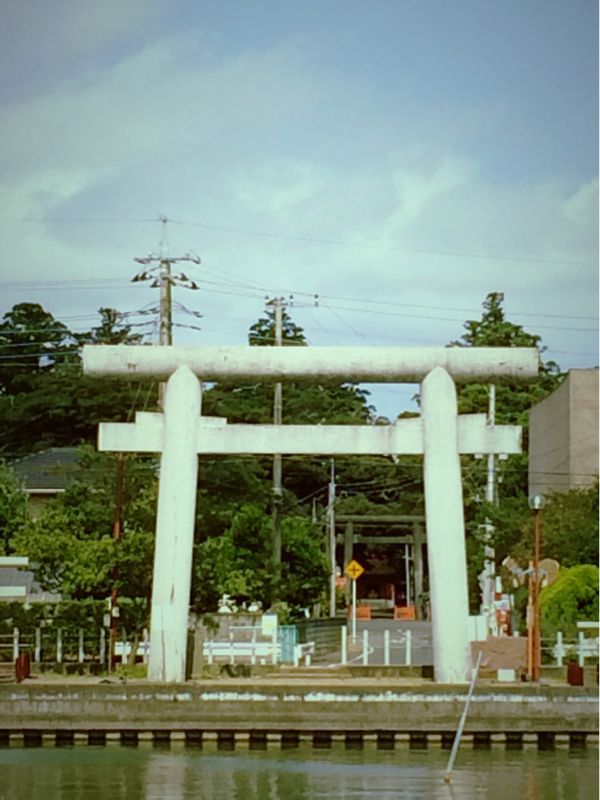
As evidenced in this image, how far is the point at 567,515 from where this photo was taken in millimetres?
48219

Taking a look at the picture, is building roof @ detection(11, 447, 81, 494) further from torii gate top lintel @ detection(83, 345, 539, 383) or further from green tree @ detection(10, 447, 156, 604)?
torii gate top lintel @ detection(83, 345, 539, 383)

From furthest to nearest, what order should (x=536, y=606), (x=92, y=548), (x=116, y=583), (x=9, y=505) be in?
(x=9, y=505) → (x=116, y=583) → (x=92, y=548) → (x=536, y=606)

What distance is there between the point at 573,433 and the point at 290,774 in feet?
102

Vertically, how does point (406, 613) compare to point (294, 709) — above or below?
above

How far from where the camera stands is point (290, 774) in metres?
27.9

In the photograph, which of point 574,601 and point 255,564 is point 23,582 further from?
point 574,601

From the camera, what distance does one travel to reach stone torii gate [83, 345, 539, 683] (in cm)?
3288

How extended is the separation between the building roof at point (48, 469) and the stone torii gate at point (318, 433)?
90.9 ft

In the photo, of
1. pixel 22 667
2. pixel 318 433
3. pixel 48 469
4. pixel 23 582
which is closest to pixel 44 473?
pixel 48 469

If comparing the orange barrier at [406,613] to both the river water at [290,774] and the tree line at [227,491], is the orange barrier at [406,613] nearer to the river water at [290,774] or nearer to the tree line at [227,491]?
the tree line at [227,491]

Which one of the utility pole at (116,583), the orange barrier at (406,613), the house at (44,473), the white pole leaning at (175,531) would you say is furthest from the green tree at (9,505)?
the orange barrier at (406,613)

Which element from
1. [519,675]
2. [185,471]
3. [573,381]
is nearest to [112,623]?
[185,471]

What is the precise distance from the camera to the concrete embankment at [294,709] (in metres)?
30.8

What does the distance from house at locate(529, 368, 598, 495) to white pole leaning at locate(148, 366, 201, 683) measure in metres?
24.0
